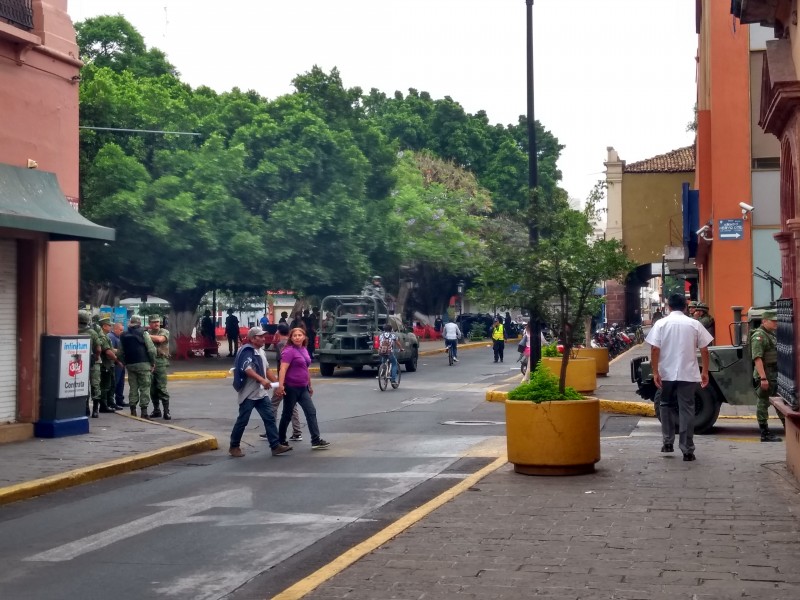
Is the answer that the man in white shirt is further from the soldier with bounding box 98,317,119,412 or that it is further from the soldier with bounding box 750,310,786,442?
the soldier with bounding box 98,317,119,412

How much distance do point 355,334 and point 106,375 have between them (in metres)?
12.3

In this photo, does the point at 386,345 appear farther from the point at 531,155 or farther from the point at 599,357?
the point at 531,155

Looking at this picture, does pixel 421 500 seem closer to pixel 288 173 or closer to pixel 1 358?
pixel 1 358

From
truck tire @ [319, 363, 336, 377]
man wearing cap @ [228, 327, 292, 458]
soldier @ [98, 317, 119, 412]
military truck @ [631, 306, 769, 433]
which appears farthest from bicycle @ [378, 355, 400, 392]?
man wearing cap @ [228, 327, 292, 458]

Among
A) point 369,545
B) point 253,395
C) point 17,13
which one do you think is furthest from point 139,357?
point 369,545

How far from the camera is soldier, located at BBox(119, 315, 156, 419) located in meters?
18.5

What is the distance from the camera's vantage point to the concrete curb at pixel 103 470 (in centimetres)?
1083

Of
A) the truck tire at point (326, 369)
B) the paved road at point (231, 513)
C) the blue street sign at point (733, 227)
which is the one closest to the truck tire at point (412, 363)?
the truck tire at point (326, 369)

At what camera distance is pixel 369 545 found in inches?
302

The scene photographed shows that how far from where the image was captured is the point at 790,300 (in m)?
10.6

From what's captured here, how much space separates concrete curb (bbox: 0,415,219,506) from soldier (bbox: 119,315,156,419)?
3352mm

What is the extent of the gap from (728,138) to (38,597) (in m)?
22.4

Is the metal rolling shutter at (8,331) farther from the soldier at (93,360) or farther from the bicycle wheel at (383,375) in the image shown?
the bicycle wheel at (383,375)

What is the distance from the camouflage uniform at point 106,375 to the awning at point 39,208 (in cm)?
386
